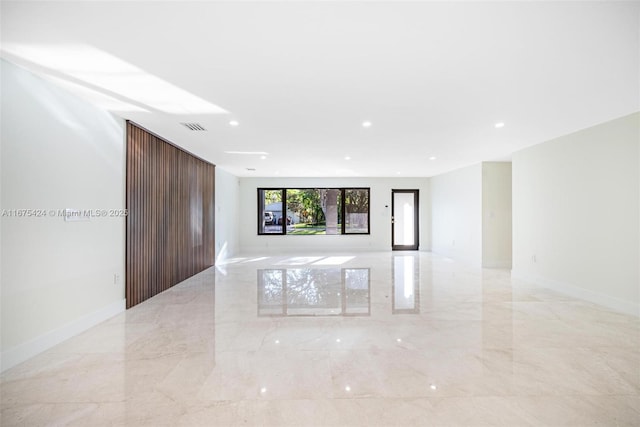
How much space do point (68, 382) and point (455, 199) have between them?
8.46 meters

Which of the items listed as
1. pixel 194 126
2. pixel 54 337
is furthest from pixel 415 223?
pixel 54 337

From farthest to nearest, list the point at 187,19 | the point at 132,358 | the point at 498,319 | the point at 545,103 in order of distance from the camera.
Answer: the point at 498,319 → the point at 545,103 → the point at 132,358 → the point at 187,19

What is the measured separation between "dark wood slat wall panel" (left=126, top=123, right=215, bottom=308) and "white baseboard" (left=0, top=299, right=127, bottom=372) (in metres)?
0.39

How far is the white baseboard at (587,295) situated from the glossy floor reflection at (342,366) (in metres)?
0.20

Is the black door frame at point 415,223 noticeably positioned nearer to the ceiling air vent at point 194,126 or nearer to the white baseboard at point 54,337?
the ceiling air vent at point 194,126

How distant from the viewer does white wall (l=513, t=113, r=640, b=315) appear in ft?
12.8

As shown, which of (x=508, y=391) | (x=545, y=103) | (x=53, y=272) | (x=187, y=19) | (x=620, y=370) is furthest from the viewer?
(x=545, y=103)

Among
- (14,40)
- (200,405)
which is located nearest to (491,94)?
(200,405)

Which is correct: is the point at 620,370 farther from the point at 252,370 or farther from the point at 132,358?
the point at 132,358

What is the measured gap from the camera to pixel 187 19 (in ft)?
6.47

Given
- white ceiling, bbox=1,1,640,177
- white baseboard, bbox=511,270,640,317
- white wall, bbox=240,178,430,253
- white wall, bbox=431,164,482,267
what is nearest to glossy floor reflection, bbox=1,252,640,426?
white baseboard, bbox=511,270,640,317

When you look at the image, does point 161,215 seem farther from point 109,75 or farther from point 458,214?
point 458,214

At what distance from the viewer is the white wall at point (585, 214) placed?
12.8ft

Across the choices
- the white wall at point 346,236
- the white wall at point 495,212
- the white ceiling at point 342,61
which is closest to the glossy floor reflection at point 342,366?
the white ceiling at point 342,61
